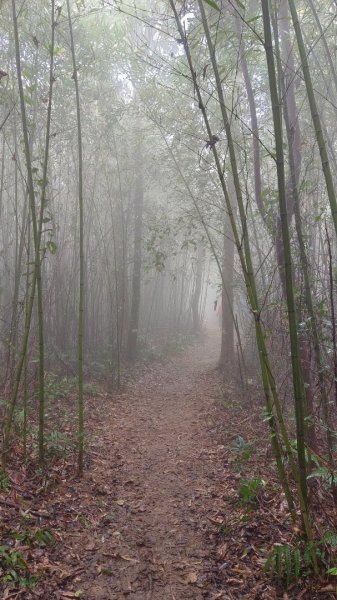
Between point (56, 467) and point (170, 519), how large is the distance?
1074 millimetres

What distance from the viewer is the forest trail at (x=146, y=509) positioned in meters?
2.31

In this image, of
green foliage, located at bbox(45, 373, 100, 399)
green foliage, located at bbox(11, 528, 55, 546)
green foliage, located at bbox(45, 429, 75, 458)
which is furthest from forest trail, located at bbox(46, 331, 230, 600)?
green foliage, located at bbox(45, 373, 100, 399)

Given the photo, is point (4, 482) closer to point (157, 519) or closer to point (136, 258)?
point (157, 519)

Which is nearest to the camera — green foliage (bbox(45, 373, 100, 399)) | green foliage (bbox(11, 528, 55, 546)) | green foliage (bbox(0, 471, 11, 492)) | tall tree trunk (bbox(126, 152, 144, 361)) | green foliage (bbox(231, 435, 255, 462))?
green foliage (bbox(11, 528, 55, 546))

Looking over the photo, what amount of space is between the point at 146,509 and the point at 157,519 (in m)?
0.16

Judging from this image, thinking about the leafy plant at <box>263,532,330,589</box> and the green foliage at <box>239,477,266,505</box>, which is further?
the green foliage at <box>239,477,266,505</box>

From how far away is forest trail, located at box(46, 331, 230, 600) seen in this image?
2311 millimetres

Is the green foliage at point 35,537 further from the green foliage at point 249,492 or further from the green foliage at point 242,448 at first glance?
the green foliage at point 242,448

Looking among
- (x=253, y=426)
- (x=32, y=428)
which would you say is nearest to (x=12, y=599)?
(x=32, y=428)

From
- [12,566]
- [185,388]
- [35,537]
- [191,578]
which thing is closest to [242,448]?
[191,578]

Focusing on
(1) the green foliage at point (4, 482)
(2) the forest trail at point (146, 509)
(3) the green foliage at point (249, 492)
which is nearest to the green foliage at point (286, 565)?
(2) the forest trail at point (146, 509)

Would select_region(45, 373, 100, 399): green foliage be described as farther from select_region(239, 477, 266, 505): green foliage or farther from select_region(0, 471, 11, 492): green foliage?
select_region(239, 477, 266, 505): green foliage

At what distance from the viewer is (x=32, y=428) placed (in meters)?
4.05

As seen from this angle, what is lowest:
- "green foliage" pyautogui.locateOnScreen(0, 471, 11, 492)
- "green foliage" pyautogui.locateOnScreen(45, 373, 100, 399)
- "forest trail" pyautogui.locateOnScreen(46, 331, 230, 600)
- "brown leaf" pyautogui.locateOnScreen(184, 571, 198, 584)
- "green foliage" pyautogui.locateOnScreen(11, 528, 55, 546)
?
"brown leaf" pyautogui.locateOnScreen(184, 571, 198, 584)
